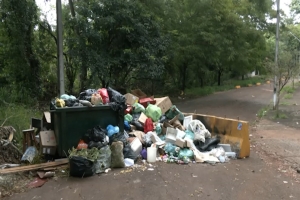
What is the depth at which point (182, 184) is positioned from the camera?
4.63 meters

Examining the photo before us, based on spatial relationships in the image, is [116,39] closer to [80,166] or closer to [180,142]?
[180,142]

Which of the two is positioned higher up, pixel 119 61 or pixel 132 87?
pixel 119 61

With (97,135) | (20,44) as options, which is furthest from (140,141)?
(20,44)

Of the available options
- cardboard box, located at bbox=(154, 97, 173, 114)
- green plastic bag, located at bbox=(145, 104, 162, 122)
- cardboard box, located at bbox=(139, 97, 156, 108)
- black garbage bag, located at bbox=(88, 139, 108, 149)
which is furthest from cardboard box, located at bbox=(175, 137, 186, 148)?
cardboard box, located at bbox=(139, 97, 156, 108)

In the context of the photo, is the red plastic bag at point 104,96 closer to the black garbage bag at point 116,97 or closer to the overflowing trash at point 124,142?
the overflowing trash at point 124,142

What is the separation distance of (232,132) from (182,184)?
227 cm

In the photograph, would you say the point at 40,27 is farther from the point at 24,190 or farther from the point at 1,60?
the point at 24,190

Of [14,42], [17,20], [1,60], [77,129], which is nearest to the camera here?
[77,129]

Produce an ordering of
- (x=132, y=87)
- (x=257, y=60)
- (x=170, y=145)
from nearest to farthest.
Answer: (x=170, y=145) → (x=132, y=87) → (x=257, y=60)

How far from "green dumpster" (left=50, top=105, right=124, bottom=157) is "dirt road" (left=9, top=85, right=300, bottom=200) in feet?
2.58

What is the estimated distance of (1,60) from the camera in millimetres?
12188

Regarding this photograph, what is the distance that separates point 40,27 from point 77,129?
863 cm

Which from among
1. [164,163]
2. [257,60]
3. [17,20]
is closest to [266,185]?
[164,163]

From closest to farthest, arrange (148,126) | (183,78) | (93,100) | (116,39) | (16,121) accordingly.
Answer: (93,100) < (148,126) < (16,121) < (116,39) < (183,78)
